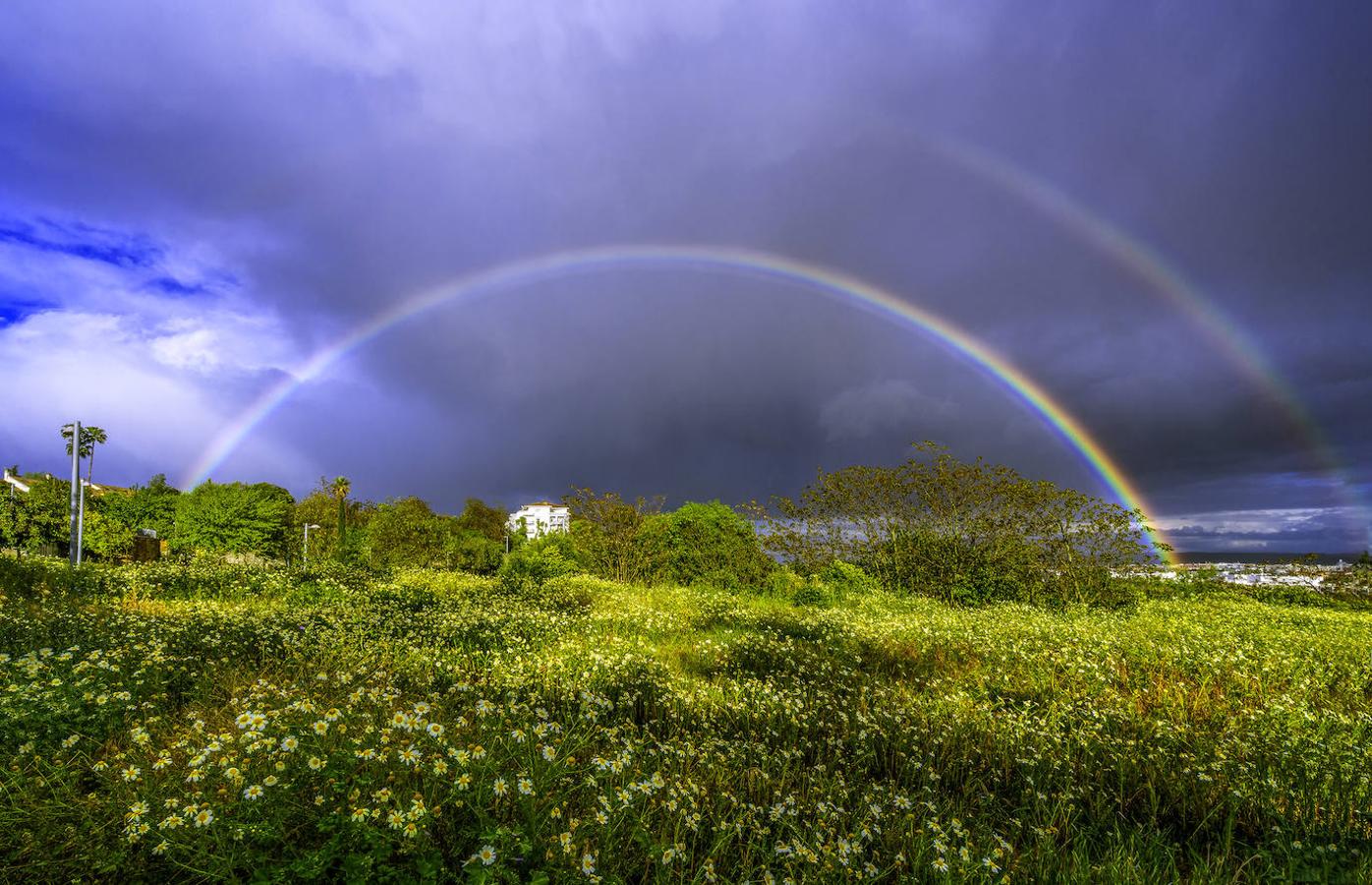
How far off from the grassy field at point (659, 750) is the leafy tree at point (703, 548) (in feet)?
28.5

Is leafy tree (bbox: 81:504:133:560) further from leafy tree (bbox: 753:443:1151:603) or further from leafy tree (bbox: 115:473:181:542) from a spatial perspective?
leafy tree (bbox: 753:443:1151:603)

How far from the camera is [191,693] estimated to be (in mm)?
4984

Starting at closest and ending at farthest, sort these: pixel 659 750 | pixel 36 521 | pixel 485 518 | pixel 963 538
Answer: pixel 659 750 → pixel 963 538 → pixel 36 521 → pixel 485 518

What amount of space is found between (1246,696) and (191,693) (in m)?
10.2

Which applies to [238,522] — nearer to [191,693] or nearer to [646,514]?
[646,514]

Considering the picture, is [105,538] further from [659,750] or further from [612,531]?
[659,750]

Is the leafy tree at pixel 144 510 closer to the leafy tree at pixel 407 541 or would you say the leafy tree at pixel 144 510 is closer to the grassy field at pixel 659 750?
the leafy tree at pixel 407 541

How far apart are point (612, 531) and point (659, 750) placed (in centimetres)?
1613

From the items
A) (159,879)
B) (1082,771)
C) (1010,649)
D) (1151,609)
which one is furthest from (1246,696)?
(159,879)

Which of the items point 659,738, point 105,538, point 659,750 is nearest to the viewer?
point 659,750

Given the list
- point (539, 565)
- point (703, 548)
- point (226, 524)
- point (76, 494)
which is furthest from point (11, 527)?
point (703, 548)

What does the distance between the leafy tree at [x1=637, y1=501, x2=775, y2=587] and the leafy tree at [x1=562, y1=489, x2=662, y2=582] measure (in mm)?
326

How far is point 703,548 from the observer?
1891cm

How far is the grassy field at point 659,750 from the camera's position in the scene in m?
2.75
